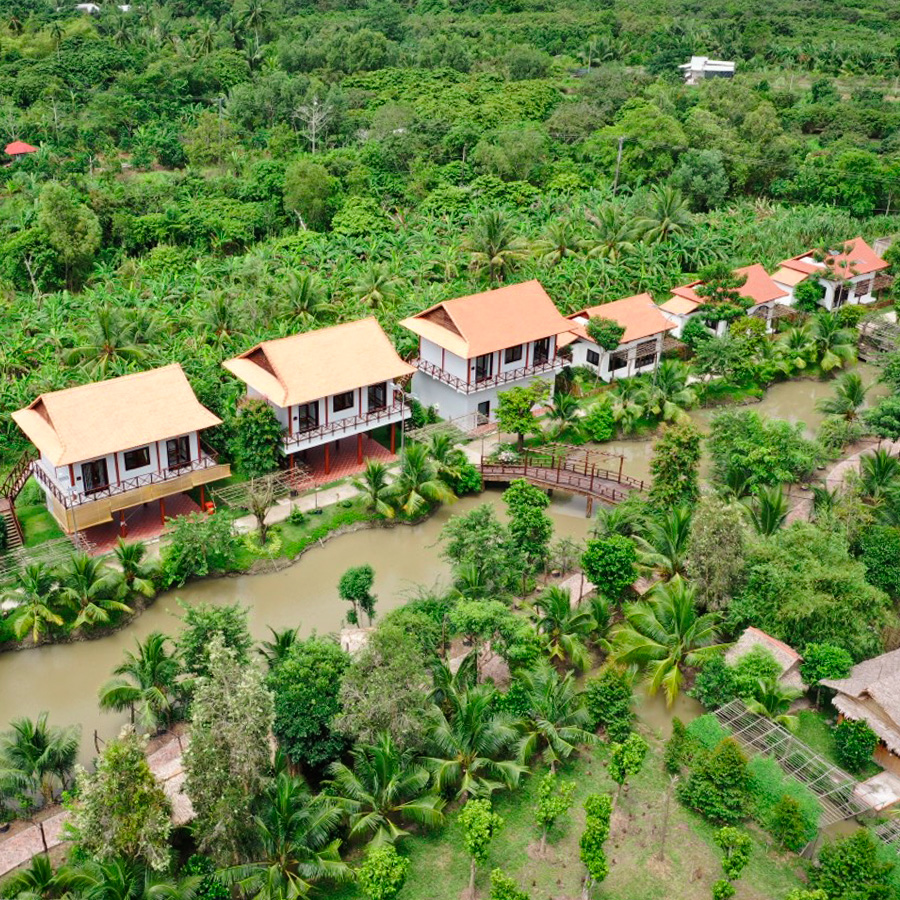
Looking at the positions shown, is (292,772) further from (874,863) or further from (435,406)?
(435,406)

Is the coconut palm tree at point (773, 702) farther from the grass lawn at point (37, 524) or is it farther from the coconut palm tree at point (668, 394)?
the grass lawn at point (37, 524)

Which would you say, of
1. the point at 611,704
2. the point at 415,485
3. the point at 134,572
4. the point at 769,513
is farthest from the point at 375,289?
the point at 611,704

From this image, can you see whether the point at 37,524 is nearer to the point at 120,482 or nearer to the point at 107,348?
the point at 120,482

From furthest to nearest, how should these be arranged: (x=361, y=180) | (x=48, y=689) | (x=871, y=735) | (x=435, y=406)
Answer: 1. (x=361, y=180)
2. (x=435, y=406)
3. (x=48, y=689)
4. (x=871, y=735)

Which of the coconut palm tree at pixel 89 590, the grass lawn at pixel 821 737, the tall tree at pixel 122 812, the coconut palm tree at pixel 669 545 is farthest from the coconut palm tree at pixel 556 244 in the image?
the tall tree at pixel 122 812

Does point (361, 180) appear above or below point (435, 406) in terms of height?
above

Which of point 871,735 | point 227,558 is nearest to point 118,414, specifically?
point 227,558

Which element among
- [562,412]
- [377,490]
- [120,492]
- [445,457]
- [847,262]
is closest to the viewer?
[120,492]

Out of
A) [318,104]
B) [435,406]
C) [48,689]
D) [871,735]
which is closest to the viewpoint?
[871,735]
